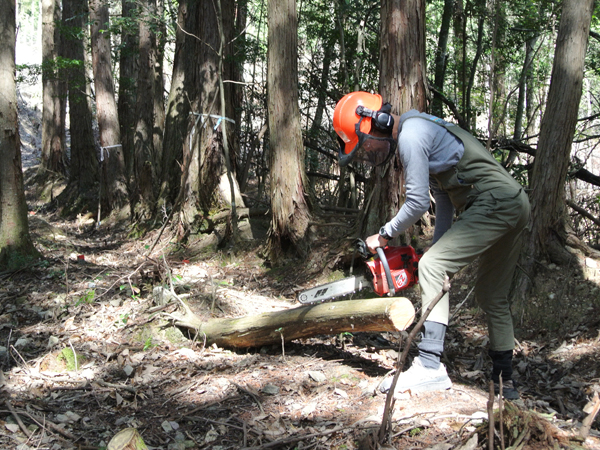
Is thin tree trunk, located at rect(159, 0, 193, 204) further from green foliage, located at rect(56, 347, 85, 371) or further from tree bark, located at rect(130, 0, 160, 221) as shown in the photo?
green foliage, located at rect(56, 347, 85, 371)

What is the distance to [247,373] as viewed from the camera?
4.18m

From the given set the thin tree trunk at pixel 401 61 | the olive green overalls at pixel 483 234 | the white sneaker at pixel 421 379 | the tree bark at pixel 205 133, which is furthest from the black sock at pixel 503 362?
the tree bark at pixel 205 133

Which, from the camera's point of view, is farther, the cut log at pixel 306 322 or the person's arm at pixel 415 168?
the cut log at pixel 306 322

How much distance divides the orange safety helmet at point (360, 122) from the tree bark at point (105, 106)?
10.4 meters

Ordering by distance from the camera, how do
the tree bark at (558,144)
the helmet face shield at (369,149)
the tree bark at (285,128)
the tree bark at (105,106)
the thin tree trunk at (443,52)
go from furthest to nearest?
the tree bark at (105,106) < the thin tree trunk at (443,52) < the tree bark at (285,128) < the tree bark at (558,144) < the helmet face shield at (369,149)

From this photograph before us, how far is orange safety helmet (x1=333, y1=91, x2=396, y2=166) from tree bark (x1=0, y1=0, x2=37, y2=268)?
4.91 meters

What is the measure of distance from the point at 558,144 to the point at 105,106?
10.8 metres

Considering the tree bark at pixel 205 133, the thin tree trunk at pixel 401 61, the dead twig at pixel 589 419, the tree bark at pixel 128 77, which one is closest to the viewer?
the dead twig at pixel 589 419

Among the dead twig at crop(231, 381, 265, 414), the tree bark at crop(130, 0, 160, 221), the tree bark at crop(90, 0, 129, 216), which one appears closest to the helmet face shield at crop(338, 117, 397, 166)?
the dead twig at crop(231, 381, 265, 414)

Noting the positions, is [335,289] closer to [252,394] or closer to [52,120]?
[252,394]

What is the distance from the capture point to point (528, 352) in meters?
4.76

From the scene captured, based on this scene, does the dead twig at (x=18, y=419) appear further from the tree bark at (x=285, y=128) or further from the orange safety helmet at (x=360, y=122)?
the tree bark at (x=285, y=128)

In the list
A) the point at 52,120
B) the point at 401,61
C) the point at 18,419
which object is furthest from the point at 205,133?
the point at 52,120

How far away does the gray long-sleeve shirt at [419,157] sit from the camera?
3.21 meters
